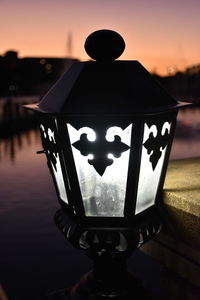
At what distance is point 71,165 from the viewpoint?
5.80ft

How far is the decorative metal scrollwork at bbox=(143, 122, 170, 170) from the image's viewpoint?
1.76 metres

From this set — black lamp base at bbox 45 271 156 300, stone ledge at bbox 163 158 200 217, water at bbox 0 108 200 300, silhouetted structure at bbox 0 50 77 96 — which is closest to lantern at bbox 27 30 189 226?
stone ledge at bbox 163 158 200 217

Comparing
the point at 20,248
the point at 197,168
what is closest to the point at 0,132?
the point at 20,248

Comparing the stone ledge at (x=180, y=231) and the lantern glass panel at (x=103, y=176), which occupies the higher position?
the lantern glass panel at (x=103, y=176)

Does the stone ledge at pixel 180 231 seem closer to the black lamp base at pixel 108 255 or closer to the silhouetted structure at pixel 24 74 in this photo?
the black lamp base at pixel 108 255

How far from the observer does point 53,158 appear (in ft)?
6.23

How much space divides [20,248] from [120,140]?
310cm

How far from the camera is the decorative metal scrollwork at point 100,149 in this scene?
1.69m

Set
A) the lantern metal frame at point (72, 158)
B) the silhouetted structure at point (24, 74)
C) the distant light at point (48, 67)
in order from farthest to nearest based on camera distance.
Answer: the distant light at point (48, 67)
the silhouetted structure at point (24, 74)
the lantern metal frame at point (72, 158)

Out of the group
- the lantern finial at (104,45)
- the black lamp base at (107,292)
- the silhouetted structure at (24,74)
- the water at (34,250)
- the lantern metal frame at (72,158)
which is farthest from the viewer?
the silhouetted structure at (24,74)

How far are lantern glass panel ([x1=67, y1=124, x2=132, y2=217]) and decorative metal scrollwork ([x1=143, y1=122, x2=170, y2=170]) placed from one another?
0.34 feet

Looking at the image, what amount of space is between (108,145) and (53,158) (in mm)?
318

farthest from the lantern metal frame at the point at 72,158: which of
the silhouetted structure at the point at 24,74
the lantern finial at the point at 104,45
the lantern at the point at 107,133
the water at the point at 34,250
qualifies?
the silhouetted structure at the point at 24,74

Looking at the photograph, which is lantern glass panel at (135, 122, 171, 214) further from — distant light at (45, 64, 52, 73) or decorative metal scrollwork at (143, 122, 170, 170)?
distant light at (45, 64, 52, 73)
